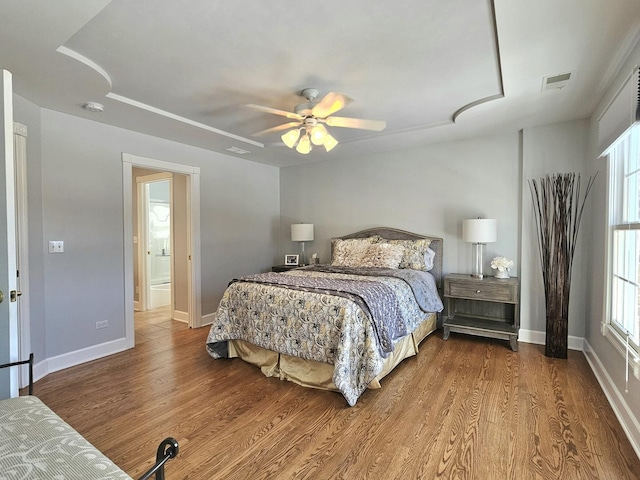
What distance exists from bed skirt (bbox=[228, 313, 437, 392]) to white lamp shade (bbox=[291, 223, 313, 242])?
7.25 feet

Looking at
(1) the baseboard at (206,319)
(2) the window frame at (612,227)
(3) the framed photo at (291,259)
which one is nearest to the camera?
(2) the window frame at (612,227)

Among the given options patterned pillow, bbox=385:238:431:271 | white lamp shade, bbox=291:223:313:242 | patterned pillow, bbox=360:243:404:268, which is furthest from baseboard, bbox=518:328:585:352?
white lamp shade, bbox=291:223:313:242

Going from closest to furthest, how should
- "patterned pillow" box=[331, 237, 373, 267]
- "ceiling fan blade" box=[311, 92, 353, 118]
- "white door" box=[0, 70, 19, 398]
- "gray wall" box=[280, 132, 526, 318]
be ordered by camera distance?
"white door" box=[0, 70, 19, 398], "ceiling fan blade" box=[311, 92, 353, 118], "gray wall" box=[280, 132, 526, 318], "patterned pillow" box=[331, 237, 373, 267]

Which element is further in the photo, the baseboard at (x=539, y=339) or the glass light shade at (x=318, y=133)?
the baseboard at (x=539, y=339)

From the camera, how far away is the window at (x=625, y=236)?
2.16 m

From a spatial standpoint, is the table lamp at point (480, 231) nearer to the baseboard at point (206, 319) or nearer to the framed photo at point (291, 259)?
the framed photo at point (291, 259)

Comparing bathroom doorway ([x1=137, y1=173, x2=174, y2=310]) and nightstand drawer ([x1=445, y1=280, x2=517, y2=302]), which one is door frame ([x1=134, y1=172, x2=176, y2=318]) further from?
nightstand drawer ([x1=445, y1=280, x2=517, y2=302])

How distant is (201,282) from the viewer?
4453 millimetres

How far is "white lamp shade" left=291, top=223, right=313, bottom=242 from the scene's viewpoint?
16.7ft

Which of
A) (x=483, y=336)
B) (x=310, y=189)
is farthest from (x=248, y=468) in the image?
(x=310, y=189)

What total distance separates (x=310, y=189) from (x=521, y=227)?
10.1ft

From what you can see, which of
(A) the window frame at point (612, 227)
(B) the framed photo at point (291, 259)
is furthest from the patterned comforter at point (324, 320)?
(B) the framed photo at point (291, 259)

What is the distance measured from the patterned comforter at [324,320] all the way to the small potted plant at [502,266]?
3.00 feet

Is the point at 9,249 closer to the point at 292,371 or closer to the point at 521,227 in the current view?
the point at 292,371
